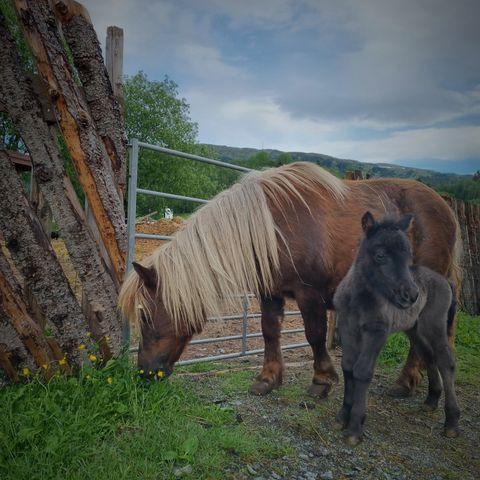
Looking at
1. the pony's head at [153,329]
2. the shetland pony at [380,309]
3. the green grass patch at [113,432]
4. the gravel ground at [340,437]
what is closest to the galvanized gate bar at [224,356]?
the gravel ground at [340,437]

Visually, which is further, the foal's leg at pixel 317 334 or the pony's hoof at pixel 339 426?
the foal's leg at pixel 317 334

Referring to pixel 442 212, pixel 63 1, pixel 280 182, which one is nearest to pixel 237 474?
pixel 280 182

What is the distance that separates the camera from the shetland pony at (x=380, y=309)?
260 cm

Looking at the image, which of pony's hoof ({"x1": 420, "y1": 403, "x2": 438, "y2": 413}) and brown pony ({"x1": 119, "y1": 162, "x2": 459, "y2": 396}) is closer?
brown pony ({"x1": 119, "y1": 162, "x2": 459, "y2": 396})

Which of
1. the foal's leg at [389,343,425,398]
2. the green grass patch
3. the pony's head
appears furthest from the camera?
the foal's leg at [389,343,425,398]

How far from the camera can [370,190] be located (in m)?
3.82

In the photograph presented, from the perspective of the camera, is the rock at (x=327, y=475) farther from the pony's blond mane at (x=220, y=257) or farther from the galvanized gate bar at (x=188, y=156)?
the galvanized gate bar at (x=188, y=156)

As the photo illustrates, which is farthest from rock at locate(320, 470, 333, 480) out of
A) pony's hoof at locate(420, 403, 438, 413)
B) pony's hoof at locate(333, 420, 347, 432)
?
pony's hoof at locate(420, 403, 438, 413)

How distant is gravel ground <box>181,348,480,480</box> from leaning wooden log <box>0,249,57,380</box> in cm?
128

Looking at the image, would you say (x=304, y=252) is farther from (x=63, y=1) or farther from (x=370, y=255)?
(x=63, y=1)

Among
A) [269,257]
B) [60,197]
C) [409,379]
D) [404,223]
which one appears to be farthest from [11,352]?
[409,379]

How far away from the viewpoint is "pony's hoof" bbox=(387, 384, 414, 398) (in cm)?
384

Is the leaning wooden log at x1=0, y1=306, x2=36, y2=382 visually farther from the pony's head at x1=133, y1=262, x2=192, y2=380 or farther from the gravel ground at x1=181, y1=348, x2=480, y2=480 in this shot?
the gravel ground at x1=181, y1=348, x2=480, y2=480

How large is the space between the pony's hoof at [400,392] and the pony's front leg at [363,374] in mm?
1303
